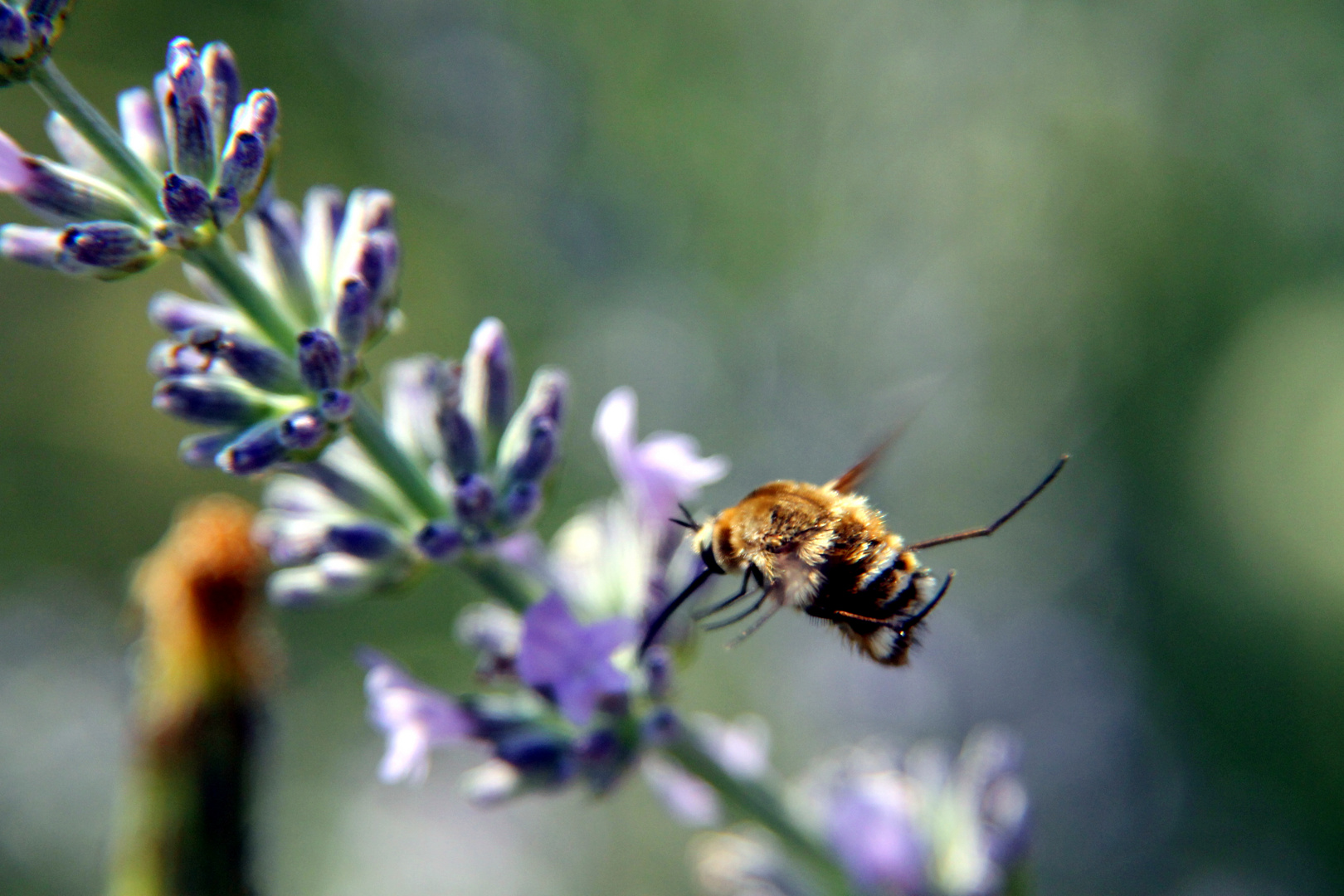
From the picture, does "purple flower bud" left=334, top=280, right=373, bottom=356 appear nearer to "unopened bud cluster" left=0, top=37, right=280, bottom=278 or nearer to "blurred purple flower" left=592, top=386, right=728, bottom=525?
"unopened bud cluster" left=0, top=37, right=280, bottom=278

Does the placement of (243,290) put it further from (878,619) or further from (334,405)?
(878,619)

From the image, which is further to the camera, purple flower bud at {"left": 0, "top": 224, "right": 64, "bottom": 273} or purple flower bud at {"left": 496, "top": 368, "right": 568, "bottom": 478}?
purple flower bud at {"left": 496, "top": 368, "right": 568, "bottom": 478}

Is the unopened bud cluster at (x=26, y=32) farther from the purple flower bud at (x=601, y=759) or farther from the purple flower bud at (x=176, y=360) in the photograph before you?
the purple flower bud at (x=601, y=759)

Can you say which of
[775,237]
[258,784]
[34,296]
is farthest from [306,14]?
[258,784]

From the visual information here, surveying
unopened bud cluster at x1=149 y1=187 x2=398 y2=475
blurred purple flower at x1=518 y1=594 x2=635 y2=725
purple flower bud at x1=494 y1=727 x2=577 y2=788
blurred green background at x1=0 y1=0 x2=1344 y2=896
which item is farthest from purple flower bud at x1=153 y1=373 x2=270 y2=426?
blurred green background at x1=0 y1=0 x2=1344 y2=896

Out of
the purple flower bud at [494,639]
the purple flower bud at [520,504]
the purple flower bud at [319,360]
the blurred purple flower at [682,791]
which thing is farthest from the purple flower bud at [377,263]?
the blurred purple flower at [682,791]

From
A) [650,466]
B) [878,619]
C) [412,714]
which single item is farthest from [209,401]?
[878,619]
